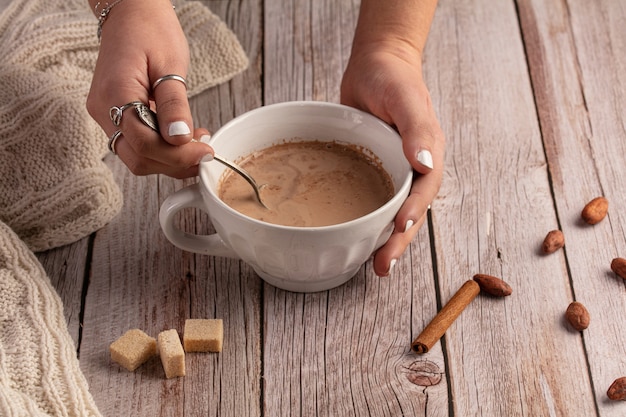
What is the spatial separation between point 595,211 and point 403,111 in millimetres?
407

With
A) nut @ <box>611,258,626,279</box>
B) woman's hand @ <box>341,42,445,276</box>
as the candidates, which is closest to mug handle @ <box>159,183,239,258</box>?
woman's hand @ <box>341,42,445,276</box>

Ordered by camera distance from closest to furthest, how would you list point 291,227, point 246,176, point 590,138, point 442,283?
point 291,227 → point 246,176 → point 442,283 → point 590,138

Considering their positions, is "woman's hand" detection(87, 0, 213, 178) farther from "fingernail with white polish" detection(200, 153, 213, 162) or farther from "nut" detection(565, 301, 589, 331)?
"nut" detection(565, 301, 589, 331)

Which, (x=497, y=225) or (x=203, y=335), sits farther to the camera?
(x=497, y=225)

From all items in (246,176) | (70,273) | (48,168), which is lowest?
(70,273)

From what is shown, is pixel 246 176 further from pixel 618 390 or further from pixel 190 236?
pixel 618 390

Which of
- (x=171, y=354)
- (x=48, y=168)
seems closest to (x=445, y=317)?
(x=171, y=354)

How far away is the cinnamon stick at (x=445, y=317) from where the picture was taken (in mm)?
1293

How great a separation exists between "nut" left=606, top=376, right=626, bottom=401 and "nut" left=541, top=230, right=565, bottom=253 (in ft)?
0.89

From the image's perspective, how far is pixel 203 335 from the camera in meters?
1.29

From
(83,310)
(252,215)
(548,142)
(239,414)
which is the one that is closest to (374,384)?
Result: (239,414)

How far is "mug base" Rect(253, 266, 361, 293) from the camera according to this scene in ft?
4.42

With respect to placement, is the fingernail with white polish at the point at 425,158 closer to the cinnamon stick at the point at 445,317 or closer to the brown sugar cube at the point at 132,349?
the cinnamon stick at the point at 445,317

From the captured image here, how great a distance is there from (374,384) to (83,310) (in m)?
0.49
